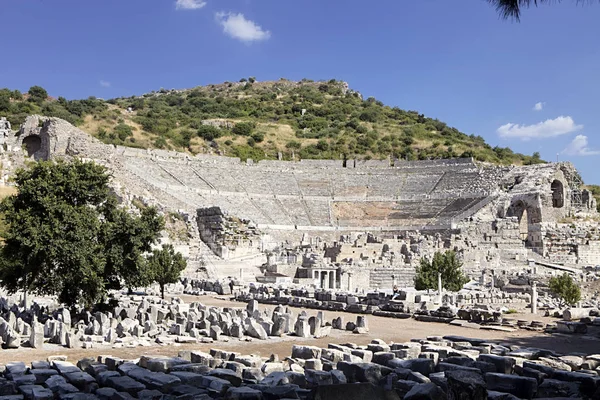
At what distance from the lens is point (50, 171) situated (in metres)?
15.5

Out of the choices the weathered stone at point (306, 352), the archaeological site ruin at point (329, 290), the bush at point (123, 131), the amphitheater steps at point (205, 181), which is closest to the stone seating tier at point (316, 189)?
the amphitheater steps at point (205, 181)

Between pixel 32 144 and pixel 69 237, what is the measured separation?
3376 cm

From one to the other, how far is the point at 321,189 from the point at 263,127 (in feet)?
83.8

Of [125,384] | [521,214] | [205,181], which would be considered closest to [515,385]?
[125,384]

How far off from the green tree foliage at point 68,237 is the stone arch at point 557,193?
141ft

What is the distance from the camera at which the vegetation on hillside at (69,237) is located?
14.4m

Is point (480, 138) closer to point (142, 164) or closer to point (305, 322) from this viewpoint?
point (142, 164)

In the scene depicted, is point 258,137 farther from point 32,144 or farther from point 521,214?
point 521,214

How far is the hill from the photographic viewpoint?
→ 66750 millimetres

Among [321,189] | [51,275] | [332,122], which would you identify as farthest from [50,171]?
[332,122]

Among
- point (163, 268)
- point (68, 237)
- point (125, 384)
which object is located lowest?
point (125, 384)

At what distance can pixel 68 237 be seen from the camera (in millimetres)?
14656

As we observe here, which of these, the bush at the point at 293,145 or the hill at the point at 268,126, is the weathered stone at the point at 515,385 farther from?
the bush at the point at 293,145

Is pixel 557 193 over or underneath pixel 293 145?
underneath
